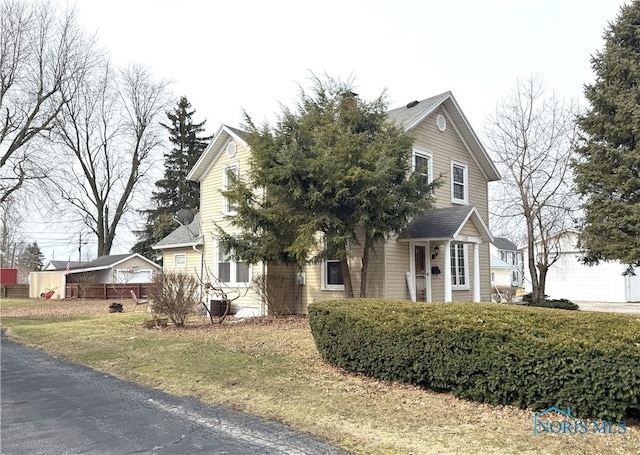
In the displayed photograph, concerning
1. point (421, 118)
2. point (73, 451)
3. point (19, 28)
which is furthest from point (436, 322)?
point (19, 28)

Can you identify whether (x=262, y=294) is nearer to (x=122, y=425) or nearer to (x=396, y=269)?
(x=396, y=269)

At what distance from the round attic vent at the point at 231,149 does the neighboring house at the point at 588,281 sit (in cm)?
1792

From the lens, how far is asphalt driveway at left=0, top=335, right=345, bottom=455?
4.65 metres

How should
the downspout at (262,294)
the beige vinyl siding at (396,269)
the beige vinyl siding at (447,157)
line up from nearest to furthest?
the beige vinyl siding at (396,269) < the downspout at (262,294) < the beige vinyl siding at (447,157)

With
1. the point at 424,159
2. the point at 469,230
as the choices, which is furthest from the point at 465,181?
the point at 469,230

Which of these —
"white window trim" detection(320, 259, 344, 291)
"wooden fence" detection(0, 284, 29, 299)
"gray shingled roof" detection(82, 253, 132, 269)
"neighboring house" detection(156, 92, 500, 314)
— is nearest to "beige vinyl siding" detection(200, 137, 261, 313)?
"neighboring house" detection(156, 92, 500, 314)

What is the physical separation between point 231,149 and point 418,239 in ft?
25.4

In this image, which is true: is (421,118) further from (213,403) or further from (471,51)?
(213,403)

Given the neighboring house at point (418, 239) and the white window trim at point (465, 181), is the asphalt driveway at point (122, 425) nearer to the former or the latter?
the neighboring house at point (418, 239)

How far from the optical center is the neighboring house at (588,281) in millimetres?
26688

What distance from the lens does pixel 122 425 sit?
5359 millimetres

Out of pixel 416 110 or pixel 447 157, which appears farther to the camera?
pixel 447 157

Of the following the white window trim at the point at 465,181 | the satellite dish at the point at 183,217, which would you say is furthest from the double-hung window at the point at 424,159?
the satellite dish at the point at 183,217

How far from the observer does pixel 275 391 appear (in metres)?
6.68
